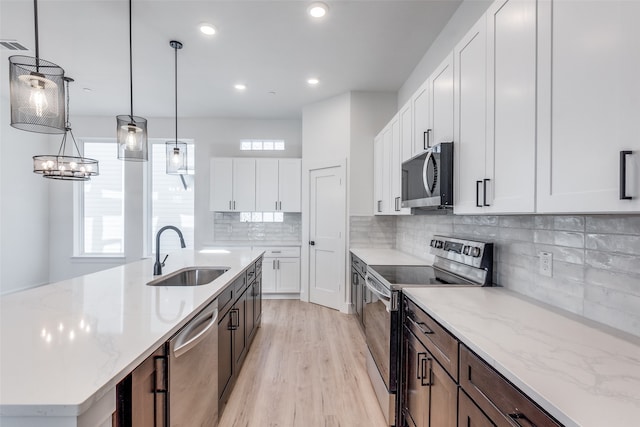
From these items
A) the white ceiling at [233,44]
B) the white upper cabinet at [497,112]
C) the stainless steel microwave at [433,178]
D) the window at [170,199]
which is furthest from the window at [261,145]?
the white upper cabinet at [497,112]

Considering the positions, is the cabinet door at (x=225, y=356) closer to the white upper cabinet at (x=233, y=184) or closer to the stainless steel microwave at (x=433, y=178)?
the stainless steel microwave at (x=433, y=178)

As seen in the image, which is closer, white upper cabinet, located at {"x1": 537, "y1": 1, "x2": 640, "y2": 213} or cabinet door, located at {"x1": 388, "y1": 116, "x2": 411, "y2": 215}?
white upper cabinet, located at {"x1": 537, "y1": 1, "x2": 640, "y2": 213}

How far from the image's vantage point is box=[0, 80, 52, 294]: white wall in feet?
15.0

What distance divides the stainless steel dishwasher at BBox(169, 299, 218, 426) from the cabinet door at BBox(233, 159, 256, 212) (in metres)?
3.51

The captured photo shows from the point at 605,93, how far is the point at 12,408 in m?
1.75

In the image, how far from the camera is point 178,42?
3020mm

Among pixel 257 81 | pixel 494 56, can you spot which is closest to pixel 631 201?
pixel 494 56

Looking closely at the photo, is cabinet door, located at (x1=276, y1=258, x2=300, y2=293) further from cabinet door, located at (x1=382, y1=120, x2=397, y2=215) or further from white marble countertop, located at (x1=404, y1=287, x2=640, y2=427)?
white marble countertop, located at (x1=404, y1=287, x2=640, y2=427)

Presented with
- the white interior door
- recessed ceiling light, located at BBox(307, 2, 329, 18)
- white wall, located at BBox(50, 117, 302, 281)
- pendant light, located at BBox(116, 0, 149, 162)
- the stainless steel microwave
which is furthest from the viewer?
white wall, located at BBox(50, 117, 302, 281)

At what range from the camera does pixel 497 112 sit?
1.40 metres

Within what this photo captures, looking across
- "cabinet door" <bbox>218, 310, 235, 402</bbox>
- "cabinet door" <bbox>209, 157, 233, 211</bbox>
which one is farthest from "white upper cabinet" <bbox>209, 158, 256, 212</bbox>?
"cabinet door" <bbox>218, 310, 235, 402</bbox>

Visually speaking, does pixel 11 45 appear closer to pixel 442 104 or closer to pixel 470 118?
pixel 442 104

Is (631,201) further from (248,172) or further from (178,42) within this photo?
A: (248,172)

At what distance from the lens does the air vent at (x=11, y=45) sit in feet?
10.1
